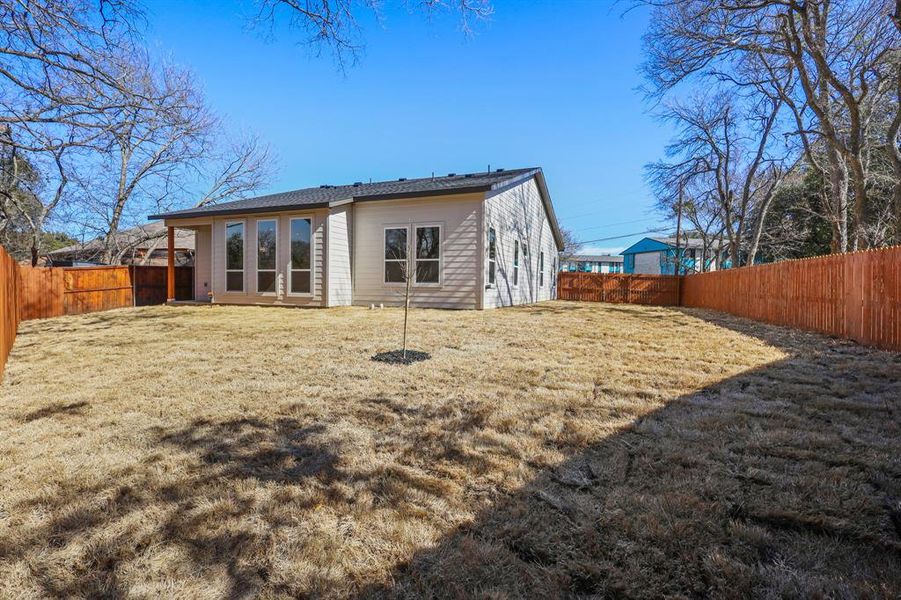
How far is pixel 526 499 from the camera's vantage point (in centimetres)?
202

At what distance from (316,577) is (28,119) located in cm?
935

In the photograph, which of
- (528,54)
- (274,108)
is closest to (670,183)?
(528,54)

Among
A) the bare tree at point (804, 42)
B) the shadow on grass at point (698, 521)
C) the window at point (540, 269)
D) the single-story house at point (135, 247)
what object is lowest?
the shadow on grass at point (698, 521)

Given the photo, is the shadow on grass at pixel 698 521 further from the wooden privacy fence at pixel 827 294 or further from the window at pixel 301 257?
the window at pixel 301 257

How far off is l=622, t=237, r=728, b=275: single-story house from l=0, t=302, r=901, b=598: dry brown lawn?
32688 millimetres

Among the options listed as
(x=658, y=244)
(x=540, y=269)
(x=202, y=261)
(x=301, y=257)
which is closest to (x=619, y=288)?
(x=540, y=269)

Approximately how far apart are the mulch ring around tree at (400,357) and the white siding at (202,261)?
11.8 meters

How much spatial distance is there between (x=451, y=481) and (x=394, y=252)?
1006 cm

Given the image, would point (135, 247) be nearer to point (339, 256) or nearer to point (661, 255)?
point (339, 256)

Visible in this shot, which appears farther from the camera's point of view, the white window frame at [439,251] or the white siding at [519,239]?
the white siding at [519,239]

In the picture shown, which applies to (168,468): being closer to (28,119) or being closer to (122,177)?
(28,119)

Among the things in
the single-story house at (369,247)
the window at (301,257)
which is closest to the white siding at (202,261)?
the single-story house at (369,247)

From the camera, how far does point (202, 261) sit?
14.5 meters

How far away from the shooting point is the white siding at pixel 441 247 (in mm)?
11227
